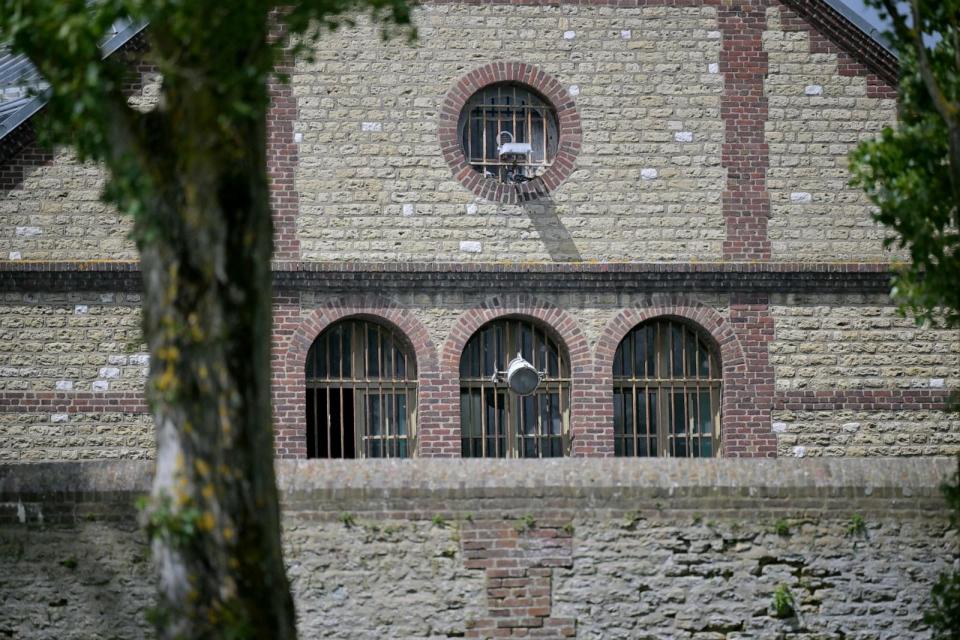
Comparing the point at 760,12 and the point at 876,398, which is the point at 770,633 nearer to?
the point at 876,398

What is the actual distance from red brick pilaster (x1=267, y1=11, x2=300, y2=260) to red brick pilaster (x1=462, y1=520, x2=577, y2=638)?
7.50 meters

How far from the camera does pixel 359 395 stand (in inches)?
816

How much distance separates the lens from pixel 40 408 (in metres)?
20.3

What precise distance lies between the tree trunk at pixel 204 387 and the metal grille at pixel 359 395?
1077 cm

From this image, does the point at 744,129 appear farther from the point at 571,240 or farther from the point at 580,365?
the point at 580,365

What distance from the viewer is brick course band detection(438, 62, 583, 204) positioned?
2086 cm

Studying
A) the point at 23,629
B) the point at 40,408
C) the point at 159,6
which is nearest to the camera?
the point at 159,6

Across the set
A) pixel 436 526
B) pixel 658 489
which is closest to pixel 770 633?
pixel 658 489

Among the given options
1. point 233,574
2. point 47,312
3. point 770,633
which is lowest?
point 770,633

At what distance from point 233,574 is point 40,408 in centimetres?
1106

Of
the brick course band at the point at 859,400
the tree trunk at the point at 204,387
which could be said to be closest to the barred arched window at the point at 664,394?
the brick course band at the point at 859,400

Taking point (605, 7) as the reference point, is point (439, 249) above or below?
below

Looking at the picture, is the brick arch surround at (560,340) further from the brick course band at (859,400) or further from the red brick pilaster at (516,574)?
the red brick pilaster at (516,574)

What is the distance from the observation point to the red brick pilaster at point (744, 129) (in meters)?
21.0
